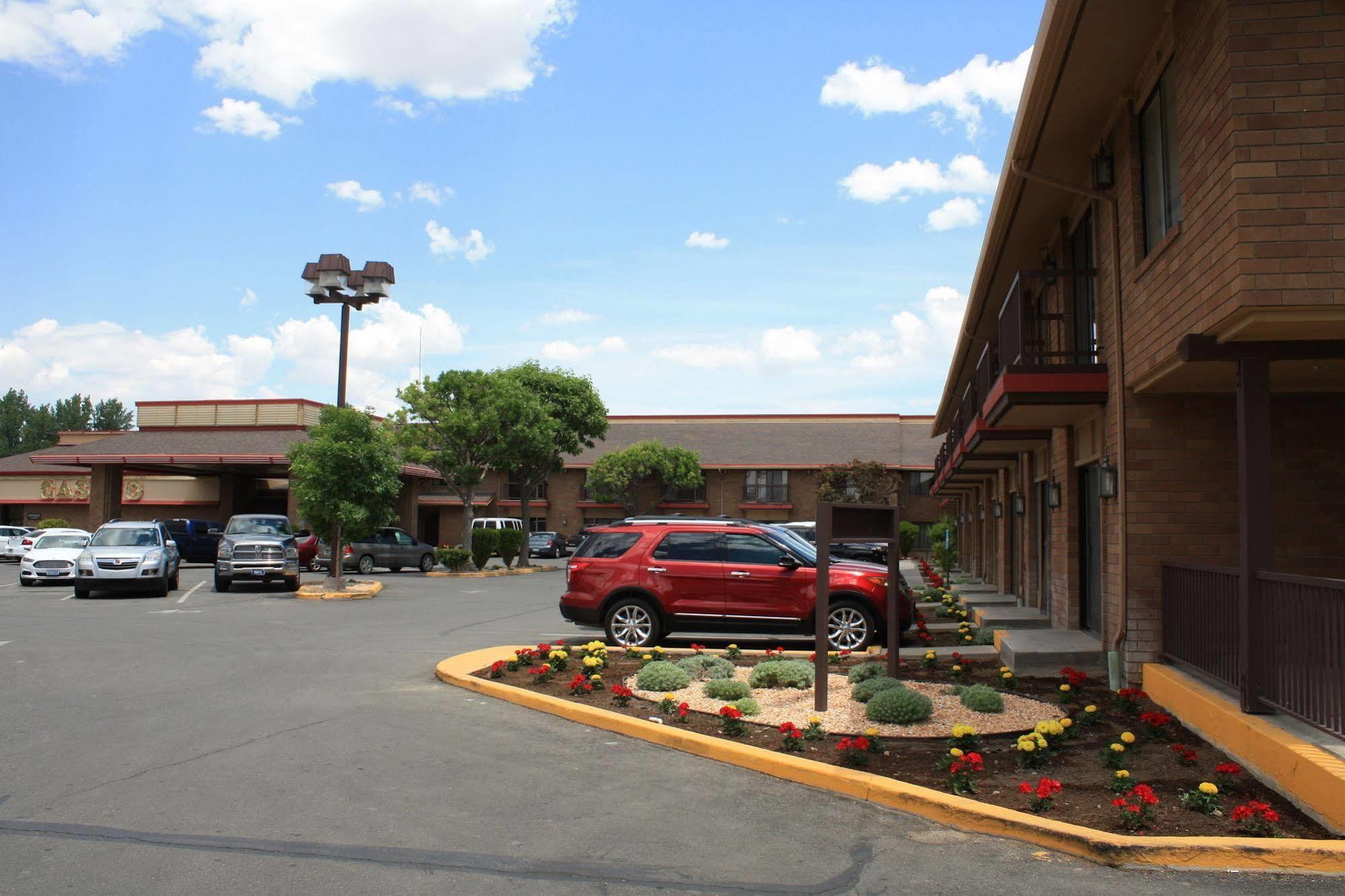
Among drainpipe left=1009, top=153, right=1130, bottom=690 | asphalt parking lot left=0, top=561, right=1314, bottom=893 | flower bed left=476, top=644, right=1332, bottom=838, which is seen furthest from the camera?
drainpipe left=1009, top=153, right=1130, bottom=690

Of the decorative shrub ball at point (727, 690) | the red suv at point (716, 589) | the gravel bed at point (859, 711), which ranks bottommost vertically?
the gravel bed at point (859, 711)

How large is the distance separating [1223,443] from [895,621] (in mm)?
3363

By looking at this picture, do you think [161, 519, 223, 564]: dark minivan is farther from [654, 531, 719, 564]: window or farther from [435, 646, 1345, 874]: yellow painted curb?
[435, 646, 1345, 874]: yellow painted curb

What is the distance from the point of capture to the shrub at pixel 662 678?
33.5 ft

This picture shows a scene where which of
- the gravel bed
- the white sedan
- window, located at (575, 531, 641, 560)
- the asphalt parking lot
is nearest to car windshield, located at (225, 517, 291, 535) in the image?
the white sedan

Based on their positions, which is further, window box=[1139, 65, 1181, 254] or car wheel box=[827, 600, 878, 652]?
car wheel box=[827, 600, 878, 652]

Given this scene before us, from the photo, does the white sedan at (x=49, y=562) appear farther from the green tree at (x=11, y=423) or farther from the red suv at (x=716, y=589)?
the green tree at (x=11, y=423)

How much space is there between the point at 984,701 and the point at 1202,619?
1839mm

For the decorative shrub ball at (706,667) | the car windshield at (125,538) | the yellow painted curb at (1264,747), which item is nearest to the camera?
the yellow painted curb at (1264,747)

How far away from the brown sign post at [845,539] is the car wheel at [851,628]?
10.0 feet

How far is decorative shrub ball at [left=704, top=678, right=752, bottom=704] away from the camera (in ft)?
31.9

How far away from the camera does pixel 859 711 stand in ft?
30.1

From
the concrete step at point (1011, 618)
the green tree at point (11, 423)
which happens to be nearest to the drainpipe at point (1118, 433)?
the concrete step at point (1011, 618)

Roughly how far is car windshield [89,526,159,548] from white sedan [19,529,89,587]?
1927 mm
